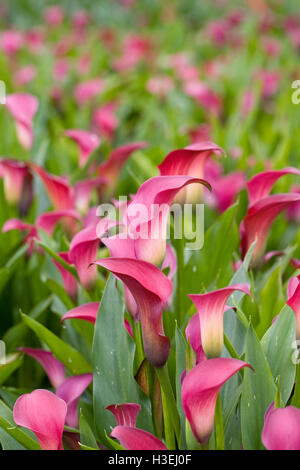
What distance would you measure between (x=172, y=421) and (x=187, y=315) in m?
Answer: 0.15

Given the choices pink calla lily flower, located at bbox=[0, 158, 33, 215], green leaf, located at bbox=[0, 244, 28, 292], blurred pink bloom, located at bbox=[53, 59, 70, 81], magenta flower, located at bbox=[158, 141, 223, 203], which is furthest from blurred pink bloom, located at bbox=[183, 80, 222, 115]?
magenta flower, located at bbox=[158, 141, 223, 203]

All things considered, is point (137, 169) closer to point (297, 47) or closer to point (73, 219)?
point (73, 219)

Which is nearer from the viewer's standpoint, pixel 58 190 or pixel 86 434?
pixel 86 434

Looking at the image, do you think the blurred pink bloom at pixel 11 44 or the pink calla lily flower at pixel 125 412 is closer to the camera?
the pink calla lily flower at pixel 125 412

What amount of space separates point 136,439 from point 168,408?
39 millimetres

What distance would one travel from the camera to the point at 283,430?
437 mm

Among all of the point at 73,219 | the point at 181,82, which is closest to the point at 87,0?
the point at 181,82

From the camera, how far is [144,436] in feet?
1.60

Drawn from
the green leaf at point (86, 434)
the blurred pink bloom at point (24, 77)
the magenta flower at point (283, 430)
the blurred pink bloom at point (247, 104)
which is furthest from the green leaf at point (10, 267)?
the blurred pink bloom at point (24, 77)

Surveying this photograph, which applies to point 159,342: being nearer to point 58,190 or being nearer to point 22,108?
point 58,190

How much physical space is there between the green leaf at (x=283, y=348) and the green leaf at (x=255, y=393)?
0.03 meters

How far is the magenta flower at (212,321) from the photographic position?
47cm

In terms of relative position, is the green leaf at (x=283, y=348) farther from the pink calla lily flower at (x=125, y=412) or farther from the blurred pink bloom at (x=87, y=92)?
the blurred pink bloom at (x=87, y=92)

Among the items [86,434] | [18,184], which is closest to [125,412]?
[86,434]
